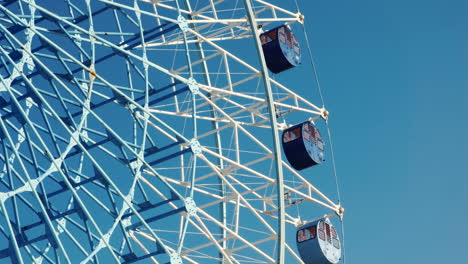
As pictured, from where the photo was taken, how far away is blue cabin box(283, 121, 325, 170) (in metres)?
31.4

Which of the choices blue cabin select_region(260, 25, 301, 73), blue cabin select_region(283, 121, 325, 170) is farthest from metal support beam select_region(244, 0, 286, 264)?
blue cabin select_region(283, 121, 325, 170)

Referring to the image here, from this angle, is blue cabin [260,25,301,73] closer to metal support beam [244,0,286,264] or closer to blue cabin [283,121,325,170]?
blue cabin [283,121,325,170]

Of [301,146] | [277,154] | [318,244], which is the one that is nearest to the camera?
[277,154]

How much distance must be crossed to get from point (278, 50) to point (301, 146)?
297 centimetres

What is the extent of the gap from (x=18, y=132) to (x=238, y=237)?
6.18 m

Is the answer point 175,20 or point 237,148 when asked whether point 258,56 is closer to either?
point 175,20

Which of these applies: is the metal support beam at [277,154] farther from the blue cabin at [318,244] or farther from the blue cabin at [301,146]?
the blue cabin at [301,146]

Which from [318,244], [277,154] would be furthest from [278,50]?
[277,154]

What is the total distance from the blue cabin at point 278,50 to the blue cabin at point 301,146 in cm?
191

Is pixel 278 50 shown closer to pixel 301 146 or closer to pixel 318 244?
pixel 301 146

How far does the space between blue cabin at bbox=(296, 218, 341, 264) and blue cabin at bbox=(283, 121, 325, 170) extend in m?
1.97

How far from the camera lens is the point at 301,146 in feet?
103

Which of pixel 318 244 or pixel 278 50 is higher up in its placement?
pixel 278 50

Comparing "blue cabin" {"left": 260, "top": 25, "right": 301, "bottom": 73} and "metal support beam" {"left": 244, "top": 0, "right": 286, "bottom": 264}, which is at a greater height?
"blue cabin" {"left": 260, "top": 25, "right": 301, "bottom": 73}
